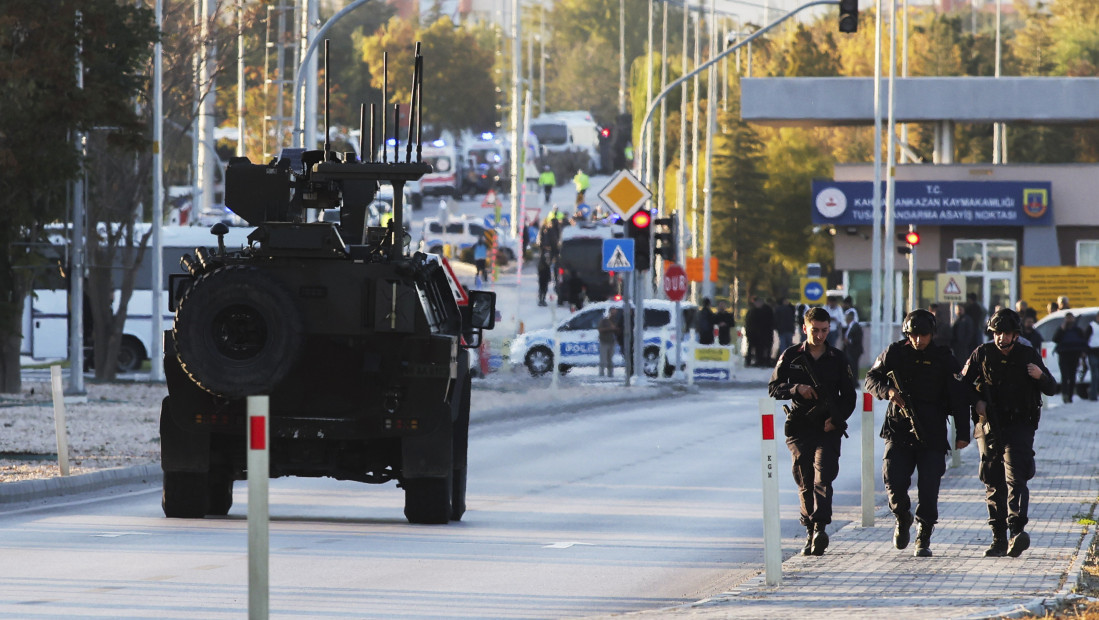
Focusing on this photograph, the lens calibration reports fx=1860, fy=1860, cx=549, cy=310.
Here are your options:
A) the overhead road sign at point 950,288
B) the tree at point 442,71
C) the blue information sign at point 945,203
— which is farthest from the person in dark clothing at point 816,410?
the tree at point 442,71

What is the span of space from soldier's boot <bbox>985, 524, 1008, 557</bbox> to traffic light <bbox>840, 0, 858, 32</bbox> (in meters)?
20.6

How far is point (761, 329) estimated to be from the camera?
1859 inches

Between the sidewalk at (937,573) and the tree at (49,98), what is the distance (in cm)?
1442

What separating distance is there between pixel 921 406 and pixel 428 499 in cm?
420

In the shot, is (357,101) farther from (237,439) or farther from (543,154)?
(237,439)

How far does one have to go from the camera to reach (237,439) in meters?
14.2

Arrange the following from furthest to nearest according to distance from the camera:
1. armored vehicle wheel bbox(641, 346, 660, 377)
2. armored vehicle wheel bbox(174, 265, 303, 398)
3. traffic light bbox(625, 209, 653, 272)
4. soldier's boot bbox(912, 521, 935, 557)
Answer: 1. armored vehicle wheel bbox(641, 346, 660, 377)
2. traffic light bbox(625, 209, 653, 272)
3. armored vehicle wheel bbox(174, 265, 303, 398)
4. soldier's boot bbox(912, 521, 935, 557)

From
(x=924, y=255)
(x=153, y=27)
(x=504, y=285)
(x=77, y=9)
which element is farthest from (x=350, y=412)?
(x=504, y=285)

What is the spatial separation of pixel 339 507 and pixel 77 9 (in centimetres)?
1300

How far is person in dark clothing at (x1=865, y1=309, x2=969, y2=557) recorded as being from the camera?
1184cm

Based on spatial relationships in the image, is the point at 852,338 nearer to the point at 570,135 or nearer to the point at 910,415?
the point at 910,415

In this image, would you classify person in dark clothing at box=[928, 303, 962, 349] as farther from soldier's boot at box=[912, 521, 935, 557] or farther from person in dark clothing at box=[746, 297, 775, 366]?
soldier's boot at box=[912, 521, 935, 557]

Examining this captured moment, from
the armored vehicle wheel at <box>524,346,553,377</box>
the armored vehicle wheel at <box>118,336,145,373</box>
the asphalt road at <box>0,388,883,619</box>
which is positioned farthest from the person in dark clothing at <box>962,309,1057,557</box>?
the armored vehicle wheel at <box>524,346,553,377</box>

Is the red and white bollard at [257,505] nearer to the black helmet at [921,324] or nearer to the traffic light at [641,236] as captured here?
the black helmet at [921,324]
